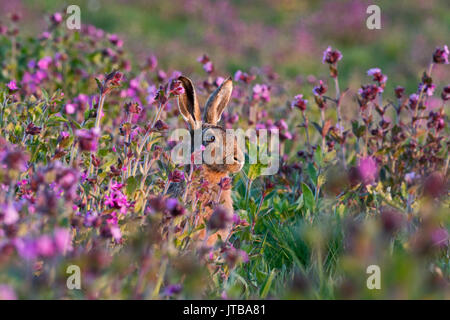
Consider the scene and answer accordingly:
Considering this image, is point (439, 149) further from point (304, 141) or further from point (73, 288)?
point (73, 288)

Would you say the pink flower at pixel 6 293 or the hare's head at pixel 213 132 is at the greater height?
the hare's head at pixel 213 132

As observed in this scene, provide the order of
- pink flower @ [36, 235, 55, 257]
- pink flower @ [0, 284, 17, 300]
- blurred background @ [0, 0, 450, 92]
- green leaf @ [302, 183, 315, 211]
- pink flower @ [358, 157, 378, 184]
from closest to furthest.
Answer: pink flower @ [36, 235, 55, 257] < pink flower @ [0, 284, 17, 300] < pink flower @ [358, 157, 378, 184] < green leaf @ [302, 183, 315, 211] < blurred background @ [0, 0, 450, 92]

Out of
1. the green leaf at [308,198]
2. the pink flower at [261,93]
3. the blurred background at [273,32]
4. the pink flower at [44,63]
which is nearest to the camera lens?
the green leaf at [308,198]

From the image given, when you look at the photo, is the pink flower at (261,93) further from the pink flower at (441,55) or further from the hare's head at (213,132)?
the pink flower at (441,55)

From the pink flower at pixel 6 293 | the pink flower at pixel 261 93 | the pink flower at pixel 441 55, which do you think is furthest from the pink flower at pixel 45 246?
the pink flower at pixel 261 93

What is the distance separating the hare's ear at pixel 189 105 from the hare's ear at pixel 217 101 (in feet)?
A: 0.46

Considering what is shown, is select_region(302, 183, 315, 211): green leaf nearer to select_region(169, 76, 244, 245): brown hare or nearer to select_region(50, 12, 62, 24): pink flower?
select_region(169, 76, 244, 245): brown hare

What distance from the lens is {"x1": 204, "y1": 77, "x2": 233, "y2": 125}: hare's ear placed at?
Answer: 3.94 meters

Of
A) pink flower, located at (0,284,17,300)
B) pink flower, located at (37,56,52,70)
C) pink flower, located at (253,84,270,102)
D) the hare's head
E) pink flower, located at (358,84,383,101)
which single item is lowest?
pink flower, located at (0,284,17,300)

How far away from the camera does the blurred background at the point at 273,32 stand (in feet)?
38.6

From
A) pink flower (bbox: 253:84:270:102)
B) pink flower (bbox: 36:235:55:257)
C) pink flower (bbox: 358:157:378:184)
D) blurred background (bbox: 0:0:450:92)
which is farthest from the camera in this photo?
blurred background (bbox: 0:0:450:92)

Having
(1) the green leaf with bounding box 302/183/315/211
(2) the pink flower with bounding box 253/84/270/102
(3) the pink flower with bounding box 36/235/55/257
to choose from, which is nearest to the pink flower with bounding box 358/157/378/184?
(1) the green leaf with bounding box 302/183/315/211

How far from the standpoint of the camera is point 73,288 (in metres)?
2.38
